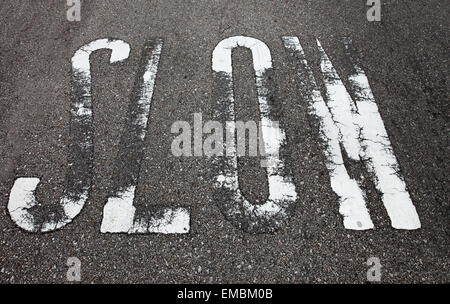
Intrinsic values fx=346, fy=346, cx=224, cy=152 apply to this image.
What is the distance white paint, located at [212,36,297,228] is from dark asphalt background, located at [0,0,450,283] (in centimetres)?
9

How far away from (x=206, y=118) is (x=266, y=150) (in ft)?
2.51

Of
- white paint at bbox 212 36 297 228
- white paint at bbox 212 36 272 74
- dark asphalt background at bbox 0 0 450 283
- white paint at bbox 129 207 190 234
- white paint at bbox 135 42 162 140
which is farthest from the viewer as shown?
white paint at bbox 212 36 272 74

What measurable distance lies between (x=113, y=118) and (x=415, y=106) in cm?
335

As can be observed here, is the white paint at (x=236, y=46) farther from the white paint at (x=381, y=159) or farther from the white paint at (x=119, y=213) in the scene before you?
the white paint at (x=119, y=213)

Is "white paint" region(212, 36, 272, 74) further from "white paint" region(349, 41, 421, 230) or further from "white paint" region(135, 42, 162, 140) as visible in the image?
"white paint" region(349, 41, 421, 230)

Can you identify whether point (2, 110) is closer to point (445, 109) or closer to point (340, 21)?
point (340, 21)

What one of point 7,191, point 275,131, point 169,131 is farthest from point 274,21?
point 7,191

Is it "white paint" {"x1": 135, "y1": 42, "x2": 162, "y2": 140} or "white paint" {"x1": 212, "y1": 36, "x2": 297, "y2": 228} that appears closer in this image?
"white paint" {"x1": 212, "y1": 36, "x2": 297, "y2": 228}

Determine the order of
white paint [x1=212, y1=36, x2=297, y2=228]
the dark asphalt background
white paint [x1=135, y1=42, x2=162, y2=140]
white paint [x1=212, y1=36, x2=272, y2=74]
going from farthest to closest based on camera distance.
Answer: white paint [x1=212, y1=36, x2=272, y2=74] → white paint [x1=135, y1=42, x2=162, y2=140] → white paint [x1=212, y1=36, x2=297, y2=228] → the dark asphalt background

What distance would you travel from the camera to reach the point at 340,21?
4.90 meters

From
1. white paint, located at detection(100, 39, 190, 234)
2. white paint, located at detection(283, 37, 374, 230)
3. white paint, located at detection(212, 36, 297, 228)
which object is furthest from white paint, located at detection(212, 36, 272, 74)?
white paint, located at detection(100, 39, 190, 234)

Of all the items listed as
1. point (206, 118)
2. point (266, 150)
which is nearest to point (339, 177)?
point (266, 150)

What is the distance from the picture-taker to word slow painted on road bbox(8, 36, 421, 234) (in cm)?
Result: 307
